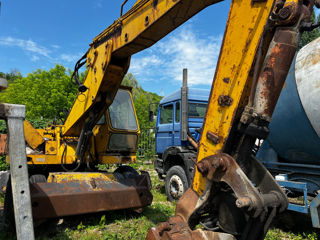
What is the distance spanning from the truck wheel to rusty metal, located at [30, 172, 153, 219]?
1139 mm

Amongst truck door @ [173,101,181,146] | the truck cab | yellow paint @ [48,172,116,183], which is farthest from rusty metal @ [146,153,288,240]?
truck door @ [173,101,181,146]

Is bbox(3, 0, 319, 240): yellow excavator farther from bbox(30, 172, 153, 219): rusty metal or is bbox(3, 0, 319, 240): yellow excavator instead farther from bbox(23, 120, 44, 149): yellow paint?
bbox(23, 120, 44, 149): yellow paint

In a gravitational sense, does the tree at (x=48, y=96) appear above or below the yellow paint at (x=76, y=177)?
above

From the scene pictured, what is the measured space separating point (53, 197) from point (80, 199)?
0.39 metres

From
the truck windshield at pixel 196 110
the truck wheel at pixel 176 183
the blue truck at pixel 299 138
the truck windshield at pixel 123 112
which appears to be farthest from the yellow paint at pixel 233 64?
the truck windshield at pixel 196 110

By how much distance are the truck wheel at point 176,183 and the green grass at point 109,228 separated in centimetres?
77

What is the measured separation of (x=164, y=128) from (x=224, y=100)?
15.7ft

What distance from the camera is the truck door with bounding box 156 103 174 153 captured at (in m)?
6.36

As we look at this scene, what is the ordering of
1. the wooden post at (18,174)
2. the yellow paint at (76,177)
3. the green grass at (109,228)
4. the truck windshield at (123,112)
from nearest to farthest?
the wooden post at (18,174)
the green grass at (109,228)
the yellow paint at (76,177)
the truck windshield at (123,112)

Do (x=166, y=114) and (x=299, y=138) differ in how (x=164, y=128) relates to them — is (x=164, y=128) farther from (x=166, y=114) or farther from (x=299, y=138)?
(x=299, y=138)

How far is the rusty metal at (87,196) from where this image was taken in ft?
11.3

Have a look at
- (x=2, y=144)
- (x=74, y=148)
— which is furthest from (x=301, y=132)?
(x=2, y=144)

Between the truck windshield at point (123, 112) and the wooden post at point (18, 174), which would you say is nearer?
the wooden post at point (18, 174)

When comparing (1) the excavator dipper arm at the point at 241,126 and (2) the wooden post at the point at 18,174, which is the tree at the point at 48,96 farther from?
(1) the excavator dipper arm at the point at 241,126
